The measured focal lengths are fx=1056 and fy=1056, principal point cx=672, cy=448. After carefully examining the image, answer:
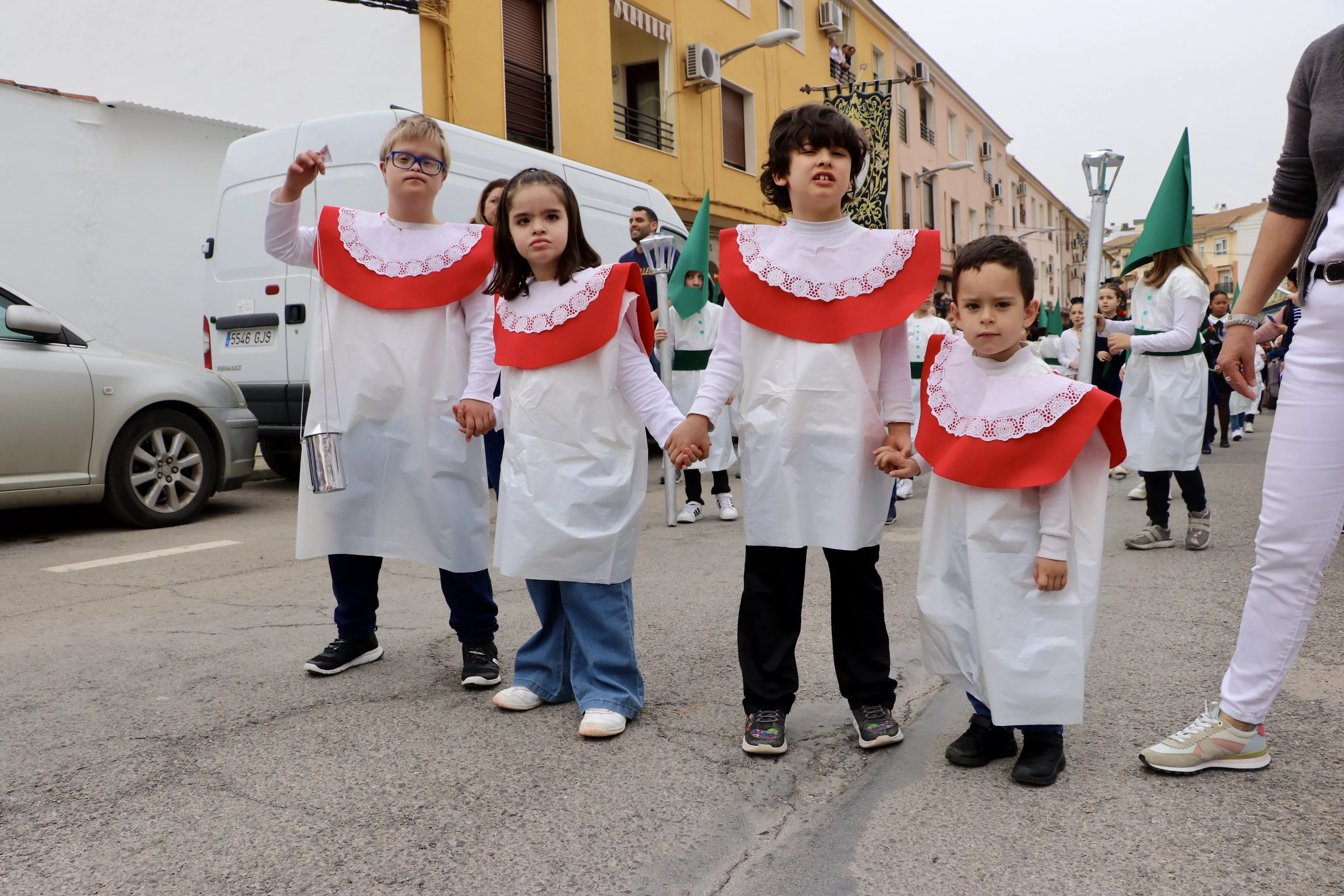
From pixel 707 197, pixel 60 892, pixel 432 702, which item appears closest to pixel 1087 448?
pixel 432 702

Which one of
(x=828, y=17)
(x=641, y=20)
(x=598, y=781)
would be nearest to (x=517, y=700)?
(x=598, y=781)

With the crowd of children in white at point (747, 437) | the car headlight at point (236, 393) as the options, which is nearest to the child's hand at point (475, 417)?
the crowd of children in white at point (747, 437)

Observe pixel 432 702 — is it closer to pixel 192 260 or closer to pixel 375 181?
pixel 375 181

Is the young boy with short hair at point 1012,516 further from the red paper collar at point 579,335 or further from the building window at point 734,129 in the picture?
the building window at point 734,129

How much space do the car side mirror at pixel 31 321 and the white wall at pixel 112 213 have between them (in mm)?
3322

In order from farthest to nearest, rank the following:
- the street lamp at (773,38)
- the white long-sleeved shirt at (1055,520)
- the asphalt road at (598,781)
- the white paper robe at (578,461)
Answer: the street lamp at (773,38) → the white paper robe at (578,461) → the white long-sleeved shirt at (1055,520) → the asphalt road at (598,781)

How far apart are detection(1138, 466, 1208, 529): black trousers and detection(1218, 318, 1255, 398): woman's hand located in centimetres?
330

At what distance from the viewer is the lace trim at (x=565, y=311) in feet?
9.81

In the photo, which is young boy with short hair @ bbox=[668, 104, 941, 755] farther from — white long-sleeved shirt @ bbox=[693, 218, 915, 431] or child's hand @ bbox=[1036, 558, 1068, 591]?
child's hand @ bbox=[1036, 558, 1068, 591]

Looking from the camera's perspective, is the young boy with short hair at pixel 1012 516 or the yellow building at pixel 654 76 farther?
the yellow building at pixel 654 76

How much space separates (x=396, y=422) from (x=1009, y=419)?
1.87 metres

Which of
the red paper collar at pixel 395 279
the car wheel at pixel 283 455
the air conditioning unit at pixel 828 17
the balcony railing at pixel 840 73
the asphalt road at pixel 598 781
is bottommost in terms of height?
the asphalt road at pixel 598 781

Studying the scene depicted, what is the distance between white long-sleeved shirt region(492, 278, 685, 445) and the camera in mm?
3023

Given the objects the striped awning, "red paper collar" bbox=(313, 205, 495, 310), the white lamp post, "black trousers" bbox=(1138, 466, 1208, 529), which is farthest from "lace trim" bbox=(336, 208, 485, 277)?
the striped awning
